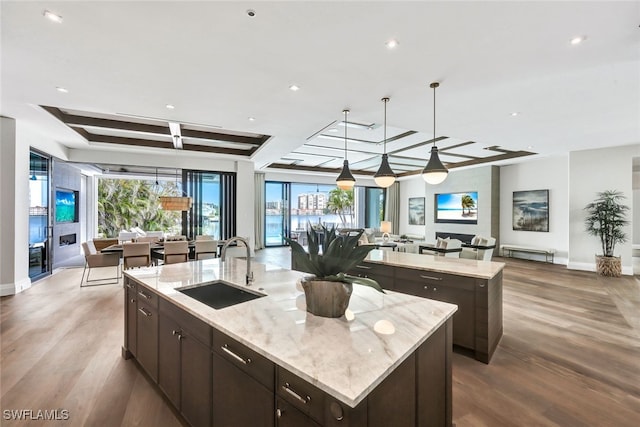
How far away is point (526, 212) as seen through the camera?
8.20 m

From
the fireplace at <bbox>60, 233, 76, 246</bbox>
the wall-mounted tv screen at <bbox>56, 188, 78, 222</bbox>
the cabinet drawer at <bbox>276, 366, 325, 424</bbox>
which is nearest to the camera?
the cabinet drawer at <bbox>276, 366, 325, 424</bbox>

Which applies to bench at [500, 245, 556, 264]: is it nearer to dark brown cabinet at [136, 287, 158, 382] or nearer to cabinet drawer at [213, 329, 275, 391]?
cabinet drawer at [213, 329, 275, 391]

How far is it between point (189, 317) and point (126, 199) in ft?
39.9

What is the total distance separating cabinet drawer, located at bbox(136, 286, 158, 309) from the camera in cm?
207

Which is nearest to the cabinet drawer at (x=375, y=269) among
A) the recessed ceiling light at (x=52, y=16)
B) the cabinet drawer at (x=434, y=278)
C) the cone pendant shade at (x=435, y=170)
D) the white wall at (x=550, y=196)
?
the cabinet drawer at (x=434, y=278)

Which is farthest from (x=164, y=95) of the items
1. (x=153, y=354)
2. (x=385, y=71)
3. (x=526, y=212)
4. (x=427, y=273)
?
(x=526, y=212)

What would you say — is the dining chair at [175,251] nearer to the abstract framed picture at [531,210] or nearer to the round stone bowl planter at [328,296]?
the round stone bowl planter at [328,296]

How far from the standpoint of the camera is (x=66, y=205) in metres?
7.61

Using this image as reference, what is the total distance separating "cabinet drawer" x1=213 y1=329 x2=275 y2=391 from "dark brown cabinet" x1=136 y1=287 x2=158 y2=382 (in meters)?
0.94

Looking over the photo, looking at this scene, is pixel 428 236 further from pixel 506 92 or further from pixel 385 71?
pixel 385 71

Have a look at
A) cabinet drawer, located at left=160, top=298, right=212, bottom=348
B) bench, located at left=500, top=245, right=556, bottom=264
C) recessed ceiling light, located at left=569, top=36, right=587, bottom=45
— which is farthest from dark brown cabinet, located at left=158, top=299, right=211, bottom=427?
bench, located at left=500, top=245, right=556, bottom=264

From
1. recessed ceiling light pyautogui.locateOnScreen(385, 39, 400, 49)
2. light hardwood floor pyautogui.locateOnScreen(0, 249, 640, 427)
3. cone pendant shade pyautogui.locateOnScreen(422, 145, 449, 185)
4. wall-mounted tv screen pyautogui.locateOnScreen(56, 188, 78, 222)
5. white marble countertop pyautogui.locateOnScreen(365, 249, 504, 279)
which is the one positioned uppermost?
recessed ceiling light pyautogui.locateOnScreen(385, 39, 400, 49)

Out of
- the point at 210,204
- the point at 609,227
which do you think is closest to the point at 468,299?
the point at 609,227

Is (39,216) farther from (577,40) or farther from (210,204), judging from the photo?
(577,40)
